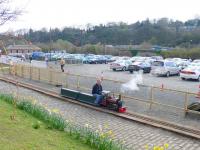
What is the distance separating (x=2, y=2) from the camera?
798 cm

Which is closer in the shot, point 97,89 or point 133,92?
point 97,89

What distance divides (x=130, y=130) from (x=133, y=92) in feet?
25.0

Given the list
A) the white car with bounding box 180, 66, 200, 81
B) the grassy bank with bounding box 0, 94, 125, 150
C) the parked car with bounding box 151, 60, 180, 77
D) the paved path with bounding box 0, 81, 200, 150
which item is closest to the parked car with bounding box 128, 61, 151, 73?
the parked car with bounding box 151, 60, 180, 77

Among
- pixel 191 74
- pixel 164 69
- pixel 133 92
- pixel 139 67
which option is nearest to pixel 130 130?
pixel 133 92

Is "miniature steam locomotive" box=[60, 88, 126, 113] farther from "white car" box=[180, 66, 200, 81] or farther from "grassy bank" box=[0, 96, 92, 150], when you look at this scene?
"white car" box=[180, 66, 200, 81]

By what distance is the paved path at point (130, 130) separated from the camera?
10.4 m

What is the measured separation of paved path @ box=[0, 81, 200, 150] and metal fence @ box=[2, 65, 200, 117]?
2.01 meters

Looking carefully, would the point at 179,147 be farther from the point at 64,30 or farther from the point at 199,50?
the point at 64,30

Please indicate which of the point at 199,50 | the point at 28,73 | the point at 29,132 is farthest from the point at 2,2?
the point at 199,50

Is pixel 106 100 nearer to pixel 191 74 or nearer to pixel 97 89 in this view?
pixel 97 89

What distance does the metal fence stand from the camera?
15.2m

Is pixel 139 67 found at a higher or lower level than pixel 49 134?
higher

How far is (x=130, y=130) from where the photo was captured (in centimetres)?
1197

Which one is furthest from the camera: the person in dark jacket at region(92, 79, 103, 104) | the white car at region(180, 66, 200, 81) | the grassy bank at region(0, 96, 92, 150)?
the white car at region(180, 66, 200, 81)
